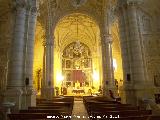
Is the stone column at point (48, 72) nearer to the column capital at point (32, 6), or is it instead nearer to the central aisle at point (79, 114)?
the central aisle at point (79, 114)

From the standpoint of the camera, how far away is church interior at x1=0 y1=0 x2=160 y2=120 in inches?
386

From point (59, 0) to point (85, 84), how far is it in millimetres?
20723

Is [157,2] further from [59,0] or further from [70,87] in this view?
[70,87]

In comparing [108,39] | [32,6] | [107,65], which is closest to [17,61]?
[32,6]

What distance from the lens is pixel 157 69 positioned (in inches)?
657

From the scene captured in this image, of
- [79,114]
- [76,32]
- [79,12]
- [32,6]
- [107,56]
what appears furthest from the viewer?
[76,32]

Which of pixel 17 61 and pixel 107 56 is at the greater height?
pixel 107 56

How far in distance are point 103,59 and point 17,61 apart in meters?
14.7

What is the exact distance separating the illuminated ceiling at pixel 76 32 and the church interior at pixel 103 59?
0.42m

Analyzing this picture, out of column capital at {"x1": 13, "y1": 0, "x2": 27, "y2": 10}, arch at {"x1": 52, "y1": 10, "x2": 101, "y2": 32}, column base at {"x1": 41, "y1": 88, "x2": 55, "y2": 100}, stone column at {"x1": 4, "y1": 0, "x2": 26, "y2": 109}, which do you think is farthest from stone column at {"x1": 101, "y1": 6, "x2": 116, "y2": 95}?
stone column at {"x1": 4, "y1": 0, "x2": 26, "y2": 109}

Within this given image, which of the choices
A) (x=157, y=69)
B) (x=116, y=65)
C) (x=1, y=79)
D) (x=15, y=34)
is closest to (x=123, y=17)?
(x=157, y=69)

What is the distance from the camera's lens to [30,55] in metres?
13.1

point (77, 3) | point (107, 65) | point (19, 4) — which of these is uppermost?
point (77, 3)

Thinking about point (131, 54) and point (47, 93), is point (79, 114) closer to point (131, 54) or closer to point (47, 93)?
point (131, 54)
